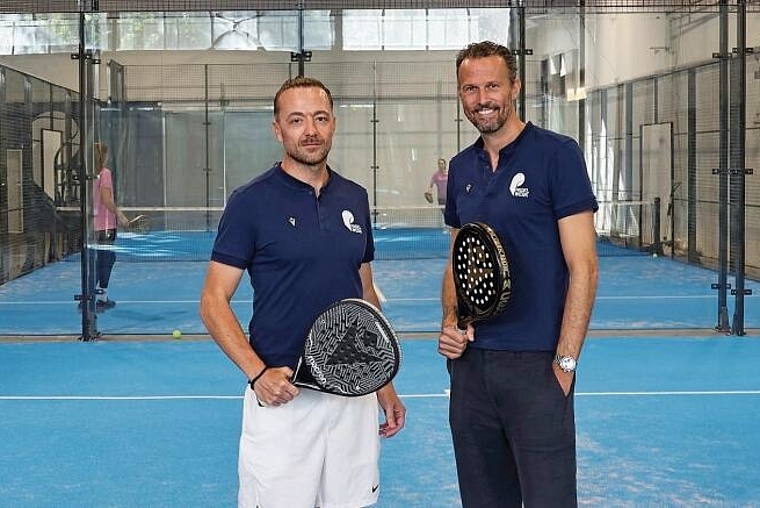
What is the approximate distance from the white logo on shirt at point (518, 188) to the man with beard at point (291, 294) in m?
0.46

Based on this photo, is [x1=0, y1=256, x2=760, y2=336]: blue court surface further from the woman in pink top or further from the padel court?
the woman in pink top

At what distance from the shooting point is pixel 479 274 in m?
3.53

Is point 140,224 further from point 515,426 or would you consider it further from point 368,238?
point 515,426

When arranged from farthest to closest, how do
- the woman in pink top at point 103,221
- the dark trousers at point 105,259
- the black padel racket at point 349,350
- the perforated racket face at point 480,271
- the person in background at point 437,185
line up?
the person in background at point 437,185 → the dark trousers at point 105,259 → the woman in pink top at point 103,221 → the perforated racket face at point 480,271 → the black padel racket at point 349,350

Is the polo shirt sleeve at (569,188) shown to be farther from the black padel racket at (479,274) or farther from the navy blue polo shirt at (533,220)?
the black padel racket at (479,274)

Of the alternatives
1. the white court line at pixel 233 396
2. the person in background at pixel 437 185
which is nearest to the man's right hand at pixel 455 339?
the white court line at pixel 233 396

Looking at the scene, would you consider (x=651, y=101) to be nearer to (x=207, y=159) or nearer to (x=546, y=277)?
(x=207, y=159)

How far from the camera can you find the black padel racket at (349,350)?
3336 millimetres

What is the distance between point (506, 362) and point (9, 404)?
5169 mm

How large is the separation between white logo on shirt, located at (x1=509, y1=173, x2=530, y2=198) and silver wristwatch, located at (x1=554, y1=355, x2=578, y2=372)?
0.48 m

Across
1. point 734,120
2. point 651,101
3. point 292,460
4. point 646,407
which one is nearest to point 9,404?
point 646,407

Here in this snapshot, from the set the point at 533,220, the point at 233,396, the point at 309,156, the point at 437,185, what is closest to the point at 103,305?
the point at 437,185

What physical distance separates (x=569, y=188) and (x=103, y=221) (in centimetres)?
822

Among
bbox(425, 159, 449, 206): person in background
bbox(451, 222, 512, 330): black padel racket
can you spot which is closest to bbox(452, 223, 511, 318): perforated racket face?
bbox(451, 222, 512, 330): black padel racket
